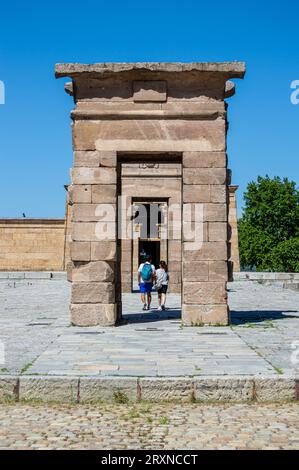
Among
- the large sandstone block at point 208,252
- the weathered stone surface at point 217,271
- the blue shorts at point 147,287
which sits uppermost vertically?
the large sandstone block at point 208,252

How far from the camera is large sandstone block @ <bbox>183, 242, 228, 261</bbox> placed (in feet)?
37.9

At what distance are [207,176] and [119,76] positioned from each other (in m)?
2.67

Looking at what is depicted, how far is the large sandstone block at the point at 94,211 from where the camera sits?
11.6 metres

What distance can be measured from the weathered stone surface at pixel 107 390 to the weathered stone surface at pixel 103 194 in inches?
230

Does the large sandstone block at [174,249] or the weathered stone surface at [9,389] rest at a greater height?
the large sandstone block at [174,249]

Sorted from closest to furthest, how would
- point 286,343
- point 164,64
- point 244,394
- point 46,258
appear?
point 244,394 < point 286,343 < point 164,64 < point 46,258

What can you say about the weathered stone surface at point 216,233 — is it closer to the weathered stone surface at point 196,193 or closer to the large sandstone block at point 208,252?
the large sandstone block at point 208,252

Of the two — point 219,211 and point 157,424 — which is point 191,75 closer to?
point 219,211

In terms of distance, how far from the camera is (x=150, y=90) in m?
11.7

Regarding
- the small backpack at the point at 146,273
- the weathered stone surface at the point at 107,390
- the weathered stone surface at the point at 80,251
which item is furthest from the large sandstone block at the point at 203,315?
the weathered stone surface at the point at 107,390

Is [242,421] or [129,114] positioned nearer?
[242,421]

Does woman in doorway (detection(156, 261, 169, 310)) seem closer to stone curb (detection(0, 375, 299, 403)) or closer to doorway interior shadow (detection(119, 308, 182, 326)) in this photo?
doorway interior shadow (detection(119, 308, 182, 326))
